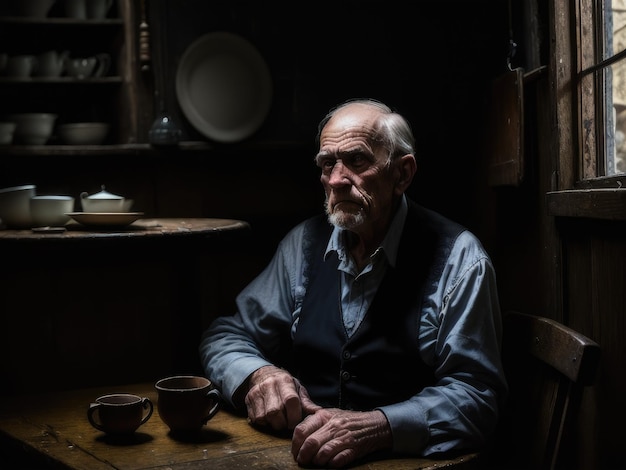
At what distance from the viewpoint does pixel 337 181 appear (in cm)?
234

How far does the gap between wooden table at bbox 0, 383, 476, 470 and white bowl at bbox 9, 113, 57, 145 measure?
1.70 metres

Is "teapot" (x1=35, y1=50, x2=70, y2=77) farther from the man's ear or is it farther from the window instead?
the window

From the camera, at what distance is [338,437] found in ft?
5.97

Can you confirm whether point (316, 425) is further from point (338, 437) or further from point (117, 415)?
point (117, 415)

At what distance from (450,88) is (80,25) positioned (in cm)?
178

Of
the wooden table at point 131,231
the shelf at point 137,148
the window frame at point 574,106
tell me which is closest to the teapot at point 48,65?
the shelf at point 137,148

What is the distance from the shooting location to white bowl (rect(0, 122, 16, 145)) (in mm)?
3570

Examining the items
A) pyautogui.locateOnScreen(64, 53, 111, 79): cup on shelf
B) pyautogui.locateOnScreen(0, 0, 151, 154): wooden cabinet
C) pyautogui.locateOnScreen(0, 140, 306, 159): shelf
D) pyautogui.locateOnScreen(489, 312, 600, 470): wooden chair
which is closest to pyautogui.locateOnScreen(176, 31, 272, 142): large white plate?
pyautogui.locateOnScreen(0, 140, 306, 159): shelf

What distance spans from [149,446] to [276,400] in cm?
34

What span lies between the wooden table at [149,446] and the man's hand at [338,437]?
4 centimetres

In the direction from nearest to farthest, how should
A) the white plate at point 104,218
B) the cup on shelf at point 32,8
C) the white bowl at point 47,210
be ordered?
the white plate at point 104,218
the white bowl at point 47,210
the cup on shelf at point 32,8

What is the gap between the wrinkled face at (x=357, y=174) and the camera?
92.0 inches

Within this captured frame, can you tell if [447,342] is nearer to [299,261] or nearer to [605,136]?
[299,261]

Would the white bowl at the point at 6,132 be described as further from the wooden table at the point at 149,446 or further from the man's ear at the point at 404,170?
the man's ear at the point at 404,170
